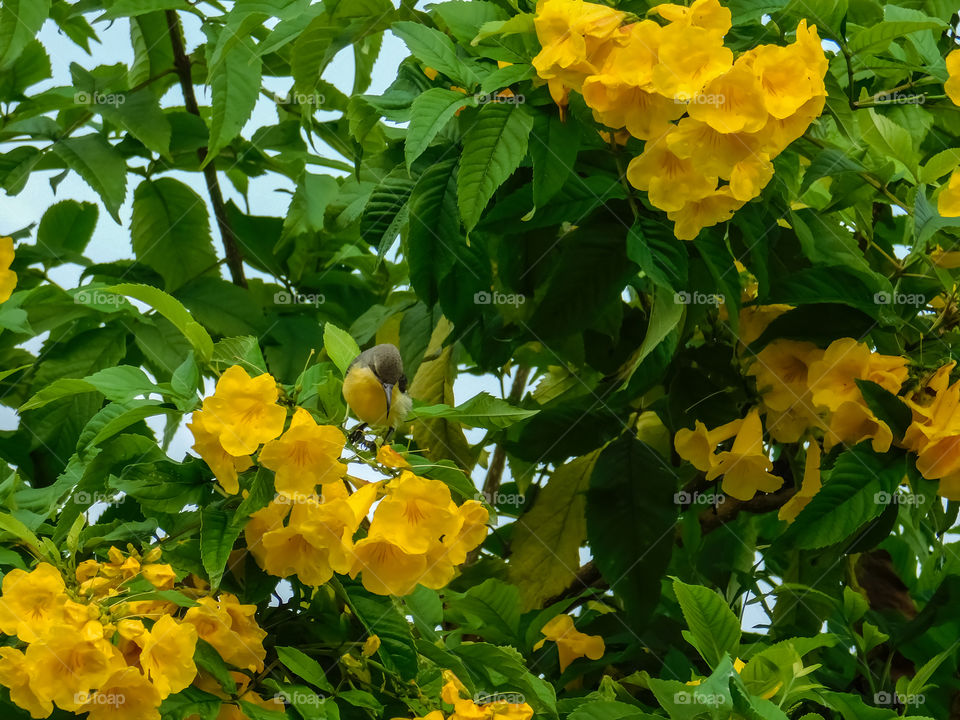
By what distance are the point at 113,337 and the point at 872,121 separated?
0.80 metres

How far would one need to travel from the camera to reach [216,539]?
68 cm

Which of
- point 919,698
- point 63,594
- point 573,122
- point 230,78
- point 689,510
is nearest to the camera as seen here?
point 63,594

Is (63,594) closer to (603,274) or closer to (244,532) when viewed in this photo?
(244,532)

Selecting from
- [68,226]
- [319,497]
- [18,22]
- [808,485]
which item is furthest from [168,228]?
[808,485]

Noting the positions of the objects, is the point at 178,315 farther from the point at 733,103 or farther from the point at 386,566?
the point at 733,103

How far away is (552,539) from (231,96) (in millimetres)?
557

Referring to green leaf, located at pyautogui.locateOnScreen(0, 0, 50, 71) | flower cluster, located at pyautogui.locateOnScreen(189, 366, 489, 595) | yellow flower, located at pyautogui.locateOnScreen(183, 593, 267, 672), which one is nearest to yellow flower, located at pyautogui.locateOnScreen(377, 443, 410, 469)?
flower cluster, located at pyautogui.locateOnScreen(189, 366, 489, 595)

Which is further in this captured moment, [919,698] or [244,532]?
[919,698]

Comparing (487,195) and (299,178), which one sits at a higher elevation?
(487,195)

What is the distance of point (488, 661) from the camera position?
79cm

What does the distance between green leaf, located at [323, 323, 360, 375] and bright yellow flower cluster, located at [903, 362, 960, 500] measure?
1.46ft

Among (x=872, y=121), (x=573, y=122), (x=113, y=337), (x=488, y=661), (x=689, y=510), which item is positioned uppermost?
(x=573, y=122)

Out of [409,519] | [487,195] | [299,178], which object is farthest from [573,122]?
[299,178]

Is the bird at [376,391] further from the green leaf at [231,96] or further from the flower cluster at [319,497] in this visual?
the green leaf at [231,96]
